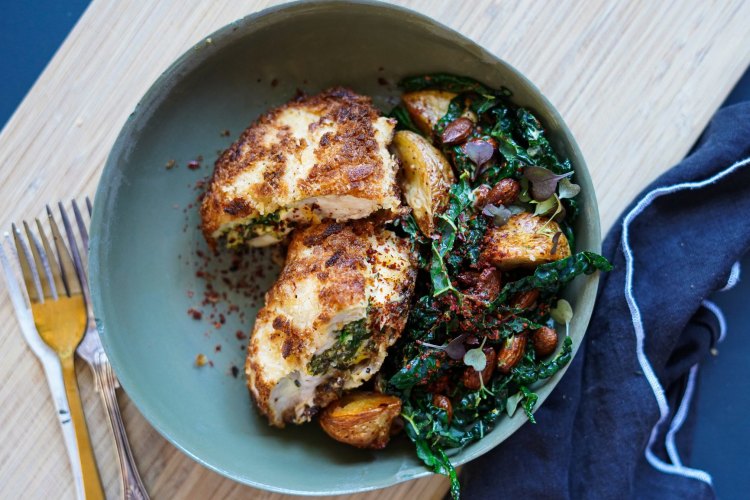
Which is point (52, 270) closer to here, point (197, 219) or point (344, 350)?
point (197, 219)

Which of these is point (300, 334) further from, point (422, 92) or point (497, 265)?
point (422, 92)

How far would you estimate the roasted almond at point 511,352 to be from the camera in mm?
2180

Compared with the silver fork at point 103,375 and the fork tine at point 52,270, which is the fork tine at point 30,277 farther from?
the silver fork at point 103,375

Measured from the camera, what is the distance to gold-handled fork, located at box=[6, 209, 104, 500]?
2.43 m

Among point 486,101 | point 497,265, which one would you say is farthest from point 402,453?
point 486,101

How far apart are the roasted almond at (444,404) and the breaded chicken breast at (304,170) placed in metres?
0.67

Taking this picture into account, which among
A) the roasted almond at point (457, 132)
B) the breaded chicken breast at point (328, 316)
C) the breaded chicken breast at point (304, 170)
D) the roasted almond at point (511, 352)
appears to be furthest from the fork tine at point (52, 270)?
the roasted almond at point (511, 352)

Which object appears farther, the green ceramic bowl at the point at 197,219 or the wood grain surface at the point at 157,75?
the wood grain surface at the point at 157,75

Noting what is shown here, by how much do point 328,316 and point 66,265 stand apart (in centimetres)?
106

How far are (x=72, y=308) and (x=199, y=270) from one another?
47cm

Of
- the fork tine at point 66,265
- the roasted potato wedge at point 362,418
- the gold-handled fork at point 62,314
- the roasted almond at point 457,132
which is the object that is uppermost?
the roasted almond at point 457,132

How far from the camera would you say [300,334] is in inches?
83.6

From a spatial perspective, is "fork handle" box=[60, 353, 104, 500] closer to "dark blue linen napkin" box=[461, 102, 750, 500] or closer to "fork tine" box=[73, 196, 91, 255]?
"fork tine" box=[73, 196, 91, 255]

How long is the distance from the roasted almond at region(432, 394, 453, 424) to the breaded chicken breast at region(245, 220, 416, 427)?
0.24 meters
